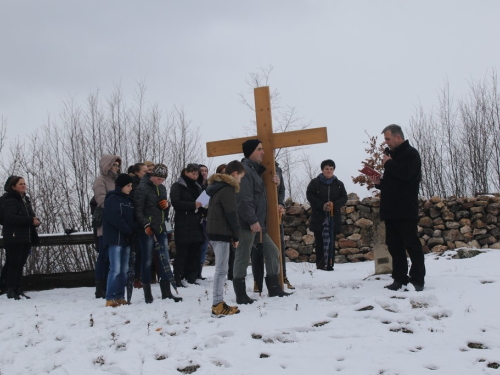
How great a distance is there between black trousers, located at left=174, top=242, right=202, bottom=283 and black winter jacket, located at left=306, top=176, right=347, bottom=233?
2.03m

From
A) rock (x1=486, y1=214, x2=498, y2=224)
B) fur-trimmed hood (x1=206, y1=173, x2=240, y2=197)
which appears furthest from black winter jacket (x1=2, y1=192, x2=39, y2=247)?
rock (x1=486, y1=214, x2=498, y2=224)

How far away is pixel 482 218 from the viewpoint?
970 cm

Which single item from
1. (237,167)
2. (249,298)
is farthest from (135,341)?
(237,167)

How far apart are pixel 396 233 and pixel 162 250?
2.84m

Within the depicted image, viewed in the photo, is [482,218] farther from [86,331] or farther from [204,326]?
[86,331]

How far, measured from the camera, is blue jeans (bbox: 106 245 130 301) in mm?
5668

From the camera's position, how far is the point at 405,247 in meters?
5.40

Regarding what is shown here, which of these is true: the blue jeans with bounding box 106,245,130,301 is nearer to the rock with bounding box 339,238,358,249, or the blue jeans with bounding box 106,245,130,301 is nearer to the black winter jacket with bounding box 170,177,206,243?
the black winter jacket with bounding box 170,177,206,243

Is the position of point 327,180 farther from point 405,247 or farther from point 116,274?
point 116,274

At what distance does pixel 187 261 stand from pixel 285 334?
327 cm

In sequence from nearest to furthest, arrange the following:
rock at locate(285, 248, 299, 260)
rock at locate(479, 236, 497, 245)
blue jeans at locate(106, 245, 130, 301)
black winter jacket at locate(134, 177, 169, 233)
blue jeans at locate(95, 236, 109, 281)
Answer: blue jeans at locate(106, 245, 130, 301) → black winter jacket at locate(134, 177, 169, 233) → blue jeans at locate(95, 236, 109, 281) → rock at locate(479, 236, 497, 245) → rock at locate(285, 248, 299, 260)

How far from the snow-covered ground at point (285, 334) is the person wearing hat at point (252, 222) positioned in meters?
0.26

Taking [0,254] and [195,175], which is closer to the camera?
[195,175]

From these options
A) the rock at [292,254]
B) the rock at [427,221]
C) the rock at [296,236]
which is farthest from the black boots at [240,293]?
the rock at [427,221]
